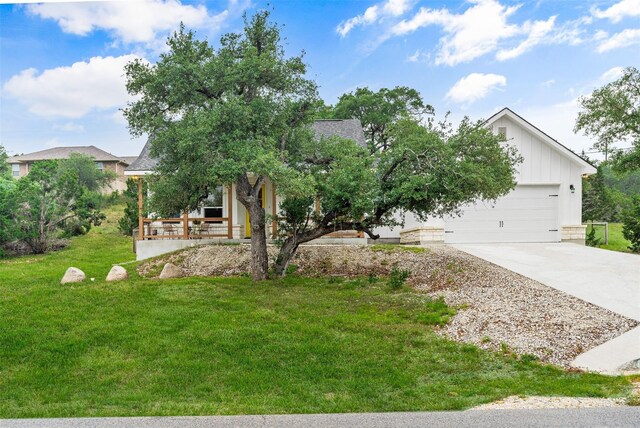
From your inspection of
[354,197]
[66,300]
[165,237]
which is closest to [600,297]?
[354,197]

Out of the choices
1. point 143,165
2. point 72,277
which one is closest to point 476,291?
point 72,277

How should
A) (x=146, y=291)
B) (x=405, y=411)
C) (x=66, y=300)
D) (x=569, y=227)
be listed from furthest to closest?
(x=569, y=227)
(x=146, y=291)
(x=66, y=300)
(x=405, y=411)

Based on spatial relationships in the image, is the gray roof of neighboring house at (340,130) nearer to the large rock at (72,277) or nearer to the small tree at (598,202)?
the large rock at (72,277)

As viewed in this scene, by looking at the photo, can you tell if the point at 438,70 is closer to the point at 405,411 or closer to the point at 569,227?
the point at 405,411

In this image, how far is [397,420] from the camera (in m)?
3.74

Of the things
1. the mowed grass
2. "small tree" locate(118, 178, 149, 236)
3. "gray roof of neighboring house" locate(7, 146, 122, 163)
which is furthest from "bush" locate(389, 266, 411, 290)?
"gray roof of neighboring house" locate(7, 146, 122, 163)

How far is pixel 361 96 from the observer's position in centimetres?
2464

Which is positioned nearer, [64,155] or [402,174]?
[402,174]

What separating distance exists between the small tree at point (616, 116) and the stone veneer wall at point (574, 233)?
2343 mm

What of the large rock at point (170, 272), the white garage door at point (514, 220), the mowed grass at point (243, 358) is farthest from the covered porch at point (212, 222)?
the white garage door at point (514, 220)

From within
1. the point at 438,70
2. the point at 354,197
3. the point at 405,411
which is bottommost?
the point at 405,411

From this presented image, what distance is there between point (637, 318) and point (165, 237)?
476 inches

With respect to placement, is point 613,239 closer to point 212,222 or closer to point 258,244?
point 258,244

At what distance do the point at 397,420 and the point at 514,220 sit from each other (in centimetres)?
1247
